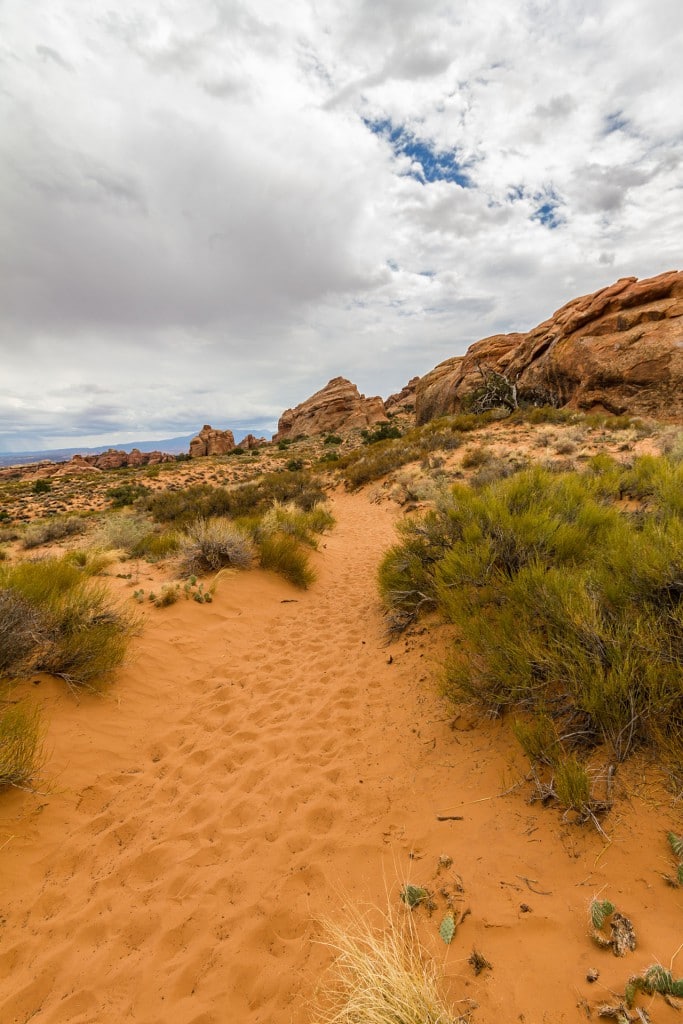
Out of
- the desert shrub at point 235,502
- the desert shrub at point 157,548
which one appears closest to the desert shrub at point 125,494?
the desert shrub at point 235,502

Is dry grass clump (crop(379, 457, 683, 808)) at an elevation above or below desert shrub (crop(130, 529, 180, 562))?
above

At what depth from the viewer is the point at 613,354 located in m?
17.2

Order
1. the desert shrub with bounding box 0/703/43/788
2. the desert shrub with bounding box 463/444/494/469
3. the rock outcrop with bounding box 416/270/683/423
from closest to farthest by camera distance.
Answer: the desert shrub with bounding box 0/703/43/788
the desert shrub with bounding box 463/444/494/469
the rock outcrop with bounding box 416/270/683/423

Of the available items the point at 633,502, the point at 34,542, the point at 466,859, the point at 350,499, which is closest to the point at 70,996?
the point at 466,859

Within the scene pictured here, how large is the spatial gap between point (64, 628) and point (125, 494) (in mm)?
18378

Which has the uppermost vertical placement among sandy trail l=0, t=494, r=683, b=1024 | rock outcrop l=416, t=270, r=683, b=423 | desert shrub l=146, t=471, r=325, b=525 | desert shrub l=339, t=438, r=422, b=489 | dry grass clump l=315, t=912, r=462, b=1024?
rock outcrop l=416, t=270, r=683, b=423

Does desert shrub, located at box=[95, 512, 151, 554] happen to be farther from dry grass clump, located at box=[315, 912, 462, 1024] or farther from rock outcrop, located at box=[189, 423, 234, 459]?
rock outcrop, located at box=[189, 423, 234, 459]

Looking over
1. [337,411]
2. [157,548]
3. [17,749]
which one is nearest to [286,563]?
[157,548]

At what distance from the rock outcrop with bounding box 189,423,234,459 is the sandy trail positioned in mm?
46284

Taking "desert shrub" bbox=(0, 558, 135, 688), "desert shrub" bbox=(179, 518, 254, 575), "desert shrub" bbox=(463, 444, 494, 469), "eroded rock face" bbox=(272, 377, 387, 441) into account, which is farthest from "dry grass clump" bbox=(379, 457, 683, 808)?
"eroded rock face" bbox=(272, 377, 387, 441)

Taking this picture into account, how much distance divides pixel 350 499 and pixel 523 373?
13100 mm

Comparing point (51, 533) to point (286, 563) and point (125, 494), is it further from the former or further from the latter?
point (125, 494)

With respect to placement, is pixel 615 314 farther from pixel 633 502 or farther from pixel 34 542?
pixel 34 542

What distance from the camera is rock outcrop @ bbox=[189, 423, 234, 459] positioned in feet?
157
